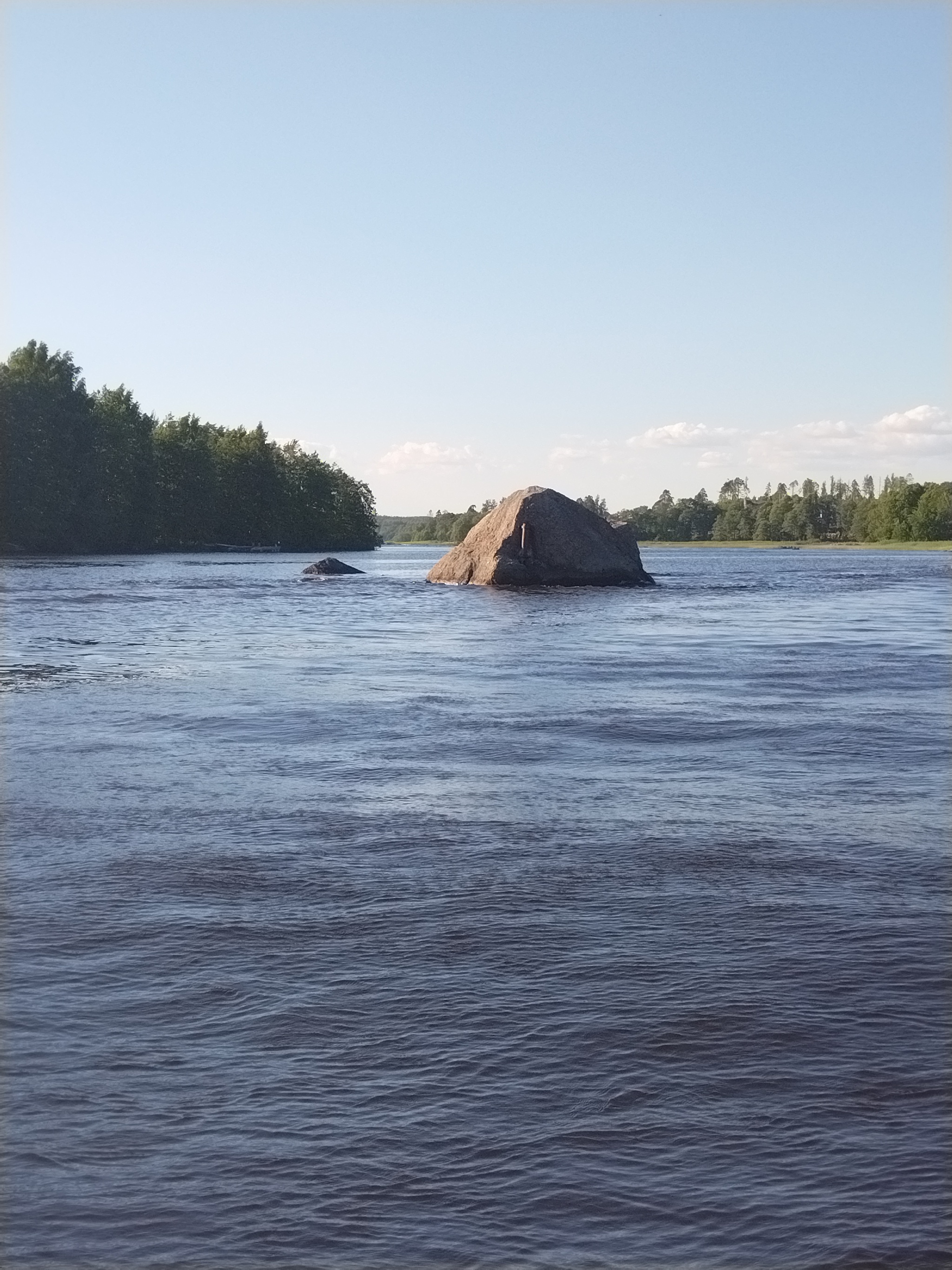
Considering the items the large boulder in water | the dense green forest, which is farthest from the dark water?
the dense green forest

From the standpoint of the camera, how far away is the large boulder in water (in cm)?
4197

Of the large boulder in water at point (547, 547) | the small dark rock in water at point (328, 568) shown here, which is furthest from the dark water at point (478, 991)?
the small dark rock in water at point (328, 568)

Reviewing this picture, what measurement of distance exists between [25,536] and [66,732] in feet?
271

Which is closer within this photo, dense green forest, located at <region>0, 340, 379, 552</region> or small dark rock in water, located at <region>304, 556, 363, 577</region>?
small dark rock in water, located at <region>304, 556, 363, 577</region>

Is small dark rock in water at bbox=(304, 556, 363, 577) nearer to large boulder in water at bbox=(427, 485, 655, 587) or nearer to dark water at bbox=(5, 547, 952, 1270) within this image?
large boulder in water at bbox=(427, 485, 655, 587)

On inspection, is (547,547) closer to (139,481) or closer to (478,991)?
(478,991)

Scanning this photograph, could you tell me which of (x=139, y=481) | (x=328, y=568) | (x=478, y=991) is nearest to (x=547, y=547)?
(x=328, y=568)

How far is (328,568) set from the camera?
203 ft

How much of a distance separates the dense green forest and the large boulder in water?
53.6 metres

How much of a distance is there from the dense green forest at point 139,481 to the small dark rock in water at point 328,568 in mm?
33640

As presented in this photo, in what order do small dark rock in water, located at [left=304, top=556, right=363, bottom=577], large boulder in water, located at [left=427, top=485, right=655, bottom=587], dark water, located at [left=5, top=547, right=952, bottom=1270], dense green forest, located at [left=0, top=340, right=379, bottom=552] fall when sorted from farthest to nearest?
dense green forest, located at [left=0, top=340, right=379, bottom=552]
small dark rock in water, located at [left=304, top=556, right=363, bottom=577]
large boulder in water, located at [left=427, top=485, right=655, bottom=587]
dark water, located at [left=5, top=547, right=952, bottom=1270]

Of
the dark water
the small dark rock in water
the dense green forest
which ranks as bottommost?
the dark water

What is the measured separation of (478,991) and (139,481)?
105 metres

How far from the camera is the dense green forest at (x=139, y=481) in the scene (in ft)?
297
